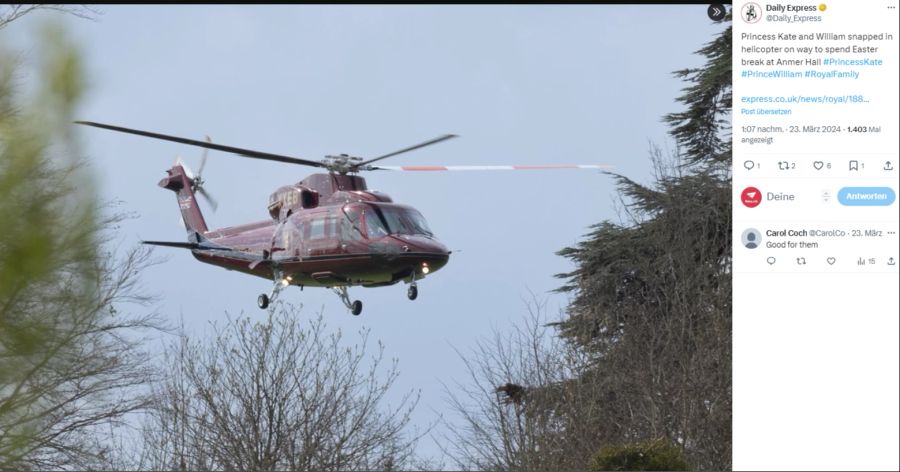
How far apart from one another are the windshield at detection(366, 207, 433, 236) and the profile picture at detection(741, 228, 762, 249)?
2018 centimetres

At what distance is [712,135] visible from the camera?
1281 inches

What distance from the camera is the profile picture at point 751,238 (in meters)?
7.14

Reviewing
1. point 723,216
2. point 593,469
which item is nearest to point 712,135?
point 723,216

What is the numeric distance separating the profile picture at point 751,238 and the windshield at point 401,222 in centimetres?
2018

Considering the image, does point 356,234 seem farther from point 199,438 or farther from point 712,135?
point 712,135

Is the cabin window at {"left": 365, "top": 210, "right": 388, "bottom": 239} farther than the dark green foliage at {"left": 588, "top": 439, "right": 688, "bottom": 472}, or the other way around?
the cabin window at {"left": 365, "top": 210, "right": 388, "bottom": 239}

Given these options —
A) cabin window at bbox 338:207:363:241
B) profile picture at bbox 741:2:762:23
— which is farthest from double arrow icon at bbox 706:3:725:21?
cabin window at bbox 338:207:363:241

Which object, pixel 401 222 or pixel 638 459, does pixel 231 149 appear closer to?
pixel 401 222

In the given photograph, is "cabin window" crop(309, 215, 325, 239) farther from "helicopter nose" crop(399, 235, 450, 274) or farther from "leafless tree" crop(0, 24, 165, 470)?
"leafless tree" crop(0, 24, 165, 470)

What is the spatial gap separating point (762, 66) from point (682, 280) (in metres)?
20.9

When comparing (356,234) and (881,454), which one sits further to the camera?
(356,234)

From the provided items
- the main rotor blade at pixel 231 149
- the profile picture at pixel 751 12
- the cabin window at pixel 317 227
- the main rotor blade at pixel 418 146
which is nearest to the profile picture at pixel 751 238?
the profile picture at pixel 751 12

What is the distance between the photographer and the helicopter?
26.9 m

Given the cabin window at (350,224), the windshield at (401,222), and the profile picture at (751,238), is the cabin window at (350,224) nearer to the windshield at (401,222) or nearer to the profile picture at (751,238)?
the windshield at (401,222)
